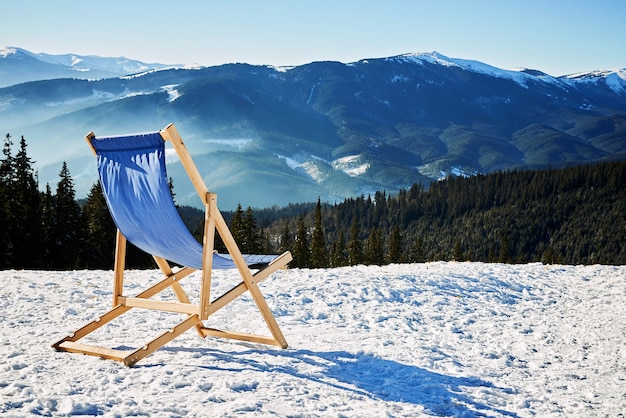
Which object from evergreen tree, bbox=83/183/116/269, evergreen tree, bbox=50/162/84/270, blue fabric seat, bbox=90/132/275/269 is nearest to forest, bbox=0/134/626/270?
evergreen tree, bbox=83/183/116/269

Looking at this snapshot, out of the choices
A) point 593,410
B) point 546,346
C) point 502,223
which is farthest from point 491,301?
point 502,223

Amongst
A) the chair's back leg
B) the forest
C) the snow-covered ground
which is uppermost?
the chair's back leg

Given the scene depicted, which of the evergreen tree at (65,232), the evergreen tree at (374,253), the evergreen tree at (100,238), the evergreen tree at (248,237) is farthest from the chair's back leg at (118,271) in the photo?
the evergreen tree at (374,253)

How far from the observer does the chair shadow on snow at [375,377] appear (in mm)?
5004

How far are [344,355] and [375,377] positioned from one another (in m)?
0.73

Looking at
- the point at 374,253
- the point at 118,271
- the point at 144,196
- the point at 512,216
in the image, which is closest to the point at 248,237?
the point at 374,253

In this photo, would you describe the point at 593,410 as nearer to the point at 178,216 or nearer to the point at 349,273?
the point at 178,216

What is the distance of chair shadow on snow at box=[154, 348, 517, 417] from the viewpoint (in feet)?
16.4

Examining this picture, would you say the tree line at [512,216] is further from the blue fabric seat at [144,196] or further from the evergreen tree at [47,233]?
the blue fabric seat at [144,196]

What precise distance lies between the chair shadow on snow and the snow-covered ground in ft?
0.07

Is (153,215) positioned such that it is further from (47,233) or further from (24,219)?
(47,233)

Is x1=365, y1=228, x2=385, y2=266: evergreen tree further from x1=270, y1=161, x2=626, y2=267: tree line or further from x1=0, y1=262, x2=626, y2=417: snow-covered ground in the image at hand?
x1=0, y1=262, x2=626, y2=417: snow-covered ground

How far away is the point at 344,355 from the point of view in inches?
244

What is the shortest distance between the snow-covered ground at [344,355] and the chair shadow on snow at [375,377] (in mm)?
22
